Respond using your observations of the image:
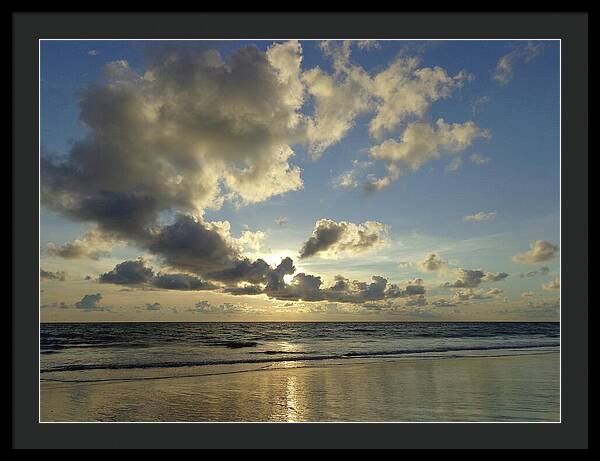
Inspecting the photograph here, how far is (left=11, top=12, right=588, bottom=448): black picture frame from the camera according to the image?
2627mm

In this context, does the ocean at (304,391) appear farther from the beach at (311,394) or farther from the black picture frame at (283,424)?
the black picture frame at (283,424)

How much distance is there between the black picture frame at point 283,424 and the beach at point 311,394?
1.68 m

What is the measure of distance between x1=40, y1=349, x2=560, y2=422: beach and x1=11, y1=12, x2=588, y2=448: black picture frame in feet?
5.52

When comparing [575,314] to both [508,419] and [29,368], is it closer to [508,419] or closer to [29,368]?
[508,419]

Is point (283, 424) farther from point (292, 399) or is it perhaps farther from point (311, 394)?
point (311, 394)

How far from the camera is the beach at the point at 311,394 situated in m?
4.60

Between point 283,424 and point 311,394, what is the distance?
303 centimetres

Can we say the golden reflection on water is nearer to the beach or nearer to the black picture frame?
the beach

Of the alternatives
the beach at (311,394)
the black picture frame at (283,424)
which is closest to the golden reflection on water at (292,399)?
the beach at (311,394)

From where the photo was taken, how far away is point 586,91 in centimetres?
273

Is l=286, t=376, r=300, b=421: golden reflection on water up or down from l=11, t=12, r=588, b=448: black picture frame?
down

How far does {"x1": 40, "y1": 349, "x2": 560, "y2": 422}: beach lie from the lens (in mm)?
4598

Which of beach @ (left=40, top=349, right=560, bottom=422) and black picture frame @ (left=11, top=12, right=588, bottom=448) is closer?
black picture frame @ (left=11, top=12, right=588, bottom=448)

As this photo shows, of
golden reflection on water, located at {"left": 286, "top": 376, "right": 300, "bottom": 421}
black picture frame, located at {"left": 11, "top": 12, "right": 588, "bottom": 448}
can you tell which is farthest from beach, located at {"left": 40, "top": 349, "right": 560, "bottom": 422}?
black picture frame, located at {"left": 11, "top": 12, "right": 588, "bottom": 448}
